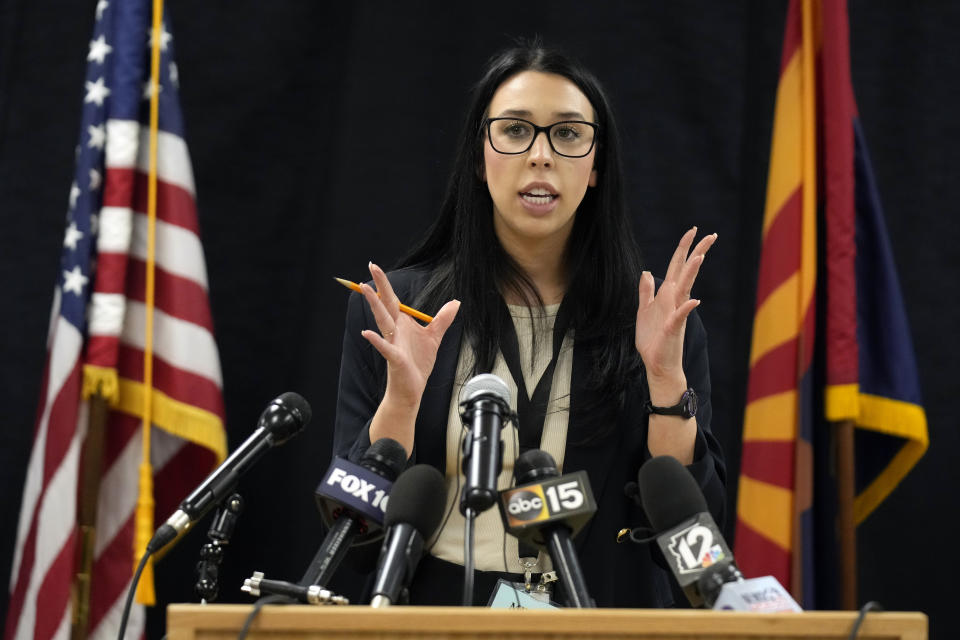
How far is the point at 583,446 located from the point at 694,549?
2.17 feet

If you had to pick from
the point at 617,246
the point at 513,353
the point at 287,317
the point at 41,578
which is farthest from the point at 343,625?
the point at 287,317

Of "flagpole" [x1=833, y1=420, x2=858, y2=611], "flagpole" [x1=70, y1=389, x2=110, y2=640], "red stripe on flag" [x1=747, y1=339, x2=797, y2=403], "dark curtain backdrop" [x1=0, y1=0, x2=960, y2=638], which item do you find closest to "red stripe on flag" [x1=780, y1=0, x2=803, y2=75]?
"dark curtain backdrop" [x1=0, y1=0, x2=960, y2=638]

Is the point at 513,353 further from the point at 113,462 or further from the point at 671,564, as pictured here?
the point at 113,462

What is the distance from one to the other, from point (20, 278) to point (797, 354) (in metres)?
2.19

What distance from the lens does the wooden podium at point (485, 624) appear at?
3.39 feet

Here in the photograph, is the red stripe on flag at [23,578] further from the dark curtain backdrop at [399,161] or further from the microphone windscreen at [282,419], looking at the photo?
the microphone windscreen at [282,419]

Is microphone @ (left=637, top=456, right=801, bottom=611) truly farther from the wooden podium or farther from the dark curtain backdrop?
the dark curtain backdrop

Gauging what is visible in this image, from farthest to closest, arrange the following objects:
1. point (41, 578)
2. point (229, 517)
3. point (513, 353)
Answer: point (41, 578), point (513, 353), point (229, 517)

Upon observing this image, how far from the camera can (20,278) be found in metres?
3.17

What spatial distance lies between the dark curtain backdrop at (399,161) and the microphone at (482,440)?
203 cm

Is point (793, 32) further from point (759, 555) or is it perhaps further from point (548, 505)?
point (548, 505)

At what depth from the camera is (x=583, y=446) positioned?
73.9 inches

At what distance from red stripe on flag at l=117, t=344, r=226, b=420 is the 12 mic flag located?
4.69 feet

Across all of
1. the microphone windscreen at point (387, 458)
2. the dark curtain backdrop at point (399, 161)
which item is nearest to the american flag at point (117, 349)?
the dark curtain backdrop at point (399, 161)
